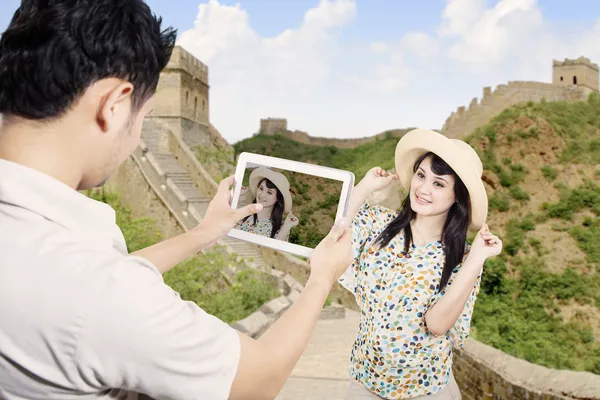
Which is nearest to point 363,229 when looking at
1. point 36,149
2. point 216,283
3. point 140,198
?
point 36,149

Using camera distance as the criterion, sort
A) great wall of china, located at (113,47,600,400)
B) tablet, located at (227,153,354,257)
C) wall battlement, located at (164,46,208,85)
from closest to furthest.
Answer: tablet, located at (227,153,354,257) → great wall of china, located at (113,47,600,400) → wall battlement, located at (164,46,208,85)

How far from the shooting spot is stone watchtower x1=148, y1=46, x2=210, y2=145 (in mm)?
23016

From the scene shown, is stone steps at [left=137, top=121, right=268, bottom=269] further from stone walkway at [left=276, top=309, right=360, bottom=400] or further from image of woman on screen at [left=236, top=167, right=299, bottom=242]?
Answer: image of woman on screen at [left=236, top=167, right=299, bottom=242]

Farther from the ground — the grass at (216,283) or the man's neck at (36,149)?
the man's neck at (36,149)

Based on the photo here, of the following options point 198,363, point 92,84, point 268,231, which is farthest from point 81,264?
point 268,231

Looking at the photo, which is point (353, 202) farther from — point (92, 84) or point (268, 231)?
point (92, 84)

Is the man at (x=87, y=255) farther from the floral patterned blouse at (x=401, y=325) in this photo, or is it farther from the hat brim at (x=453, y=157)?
the hat brim at (x=453, y=157)

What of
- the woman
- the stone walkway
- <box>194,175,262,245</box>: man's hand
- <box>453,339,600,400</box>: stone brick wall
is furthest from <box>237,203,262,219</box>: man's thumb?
the stone walkway

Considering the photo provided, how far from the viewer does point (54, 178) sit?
1.22 metres

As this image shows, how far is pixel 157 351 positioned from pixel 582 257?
17.7 metres

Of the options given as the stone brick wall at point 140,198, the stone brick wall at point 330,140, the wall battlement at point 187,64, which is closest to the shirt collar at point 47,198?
the stone brick wall at point 140,198

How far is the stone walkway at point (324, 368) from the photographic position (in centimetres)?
610

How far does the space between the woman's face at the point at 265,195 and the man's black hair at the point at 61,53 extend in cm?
98

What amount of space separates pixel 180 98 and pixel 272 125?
823 cm
